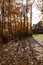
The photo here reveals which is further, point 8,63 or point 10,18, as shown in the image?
point 10,18

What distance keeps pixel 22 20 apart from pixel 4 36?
10.0 feet

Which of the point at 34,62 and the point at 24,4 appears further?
the point at 24,4

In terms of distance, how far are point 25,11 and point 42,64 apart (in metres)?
7.75

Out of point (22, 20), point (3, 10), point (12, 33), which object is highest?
point (3, 10)

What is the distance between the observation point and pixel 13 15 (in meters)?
10.8

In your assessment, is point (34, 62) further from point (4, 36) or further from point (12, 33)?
point (12, 33)

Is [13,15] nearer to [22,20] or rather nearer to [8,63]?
[22,20]

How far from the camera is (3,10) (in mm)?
9945

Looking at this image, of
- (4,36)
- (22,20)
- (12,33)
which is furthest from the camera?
(22,20)

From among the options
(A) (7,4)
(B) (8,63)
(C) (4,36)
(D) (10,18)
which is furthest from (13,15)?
(B) (8,63)

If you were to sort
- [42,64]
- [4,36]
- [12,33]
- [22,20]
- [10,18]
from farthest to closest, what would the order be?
[22,20]
[12,33]
[10,18]
[4,36]
[42,64]

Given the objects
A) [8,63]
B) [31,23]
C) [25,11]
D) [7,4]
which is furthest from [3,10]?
[8,63]

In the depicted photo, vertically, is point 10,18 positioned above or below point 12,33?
above

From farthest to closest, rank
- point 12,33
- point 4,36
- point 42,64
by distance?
point 12,33, point 4,36, point 42,64
